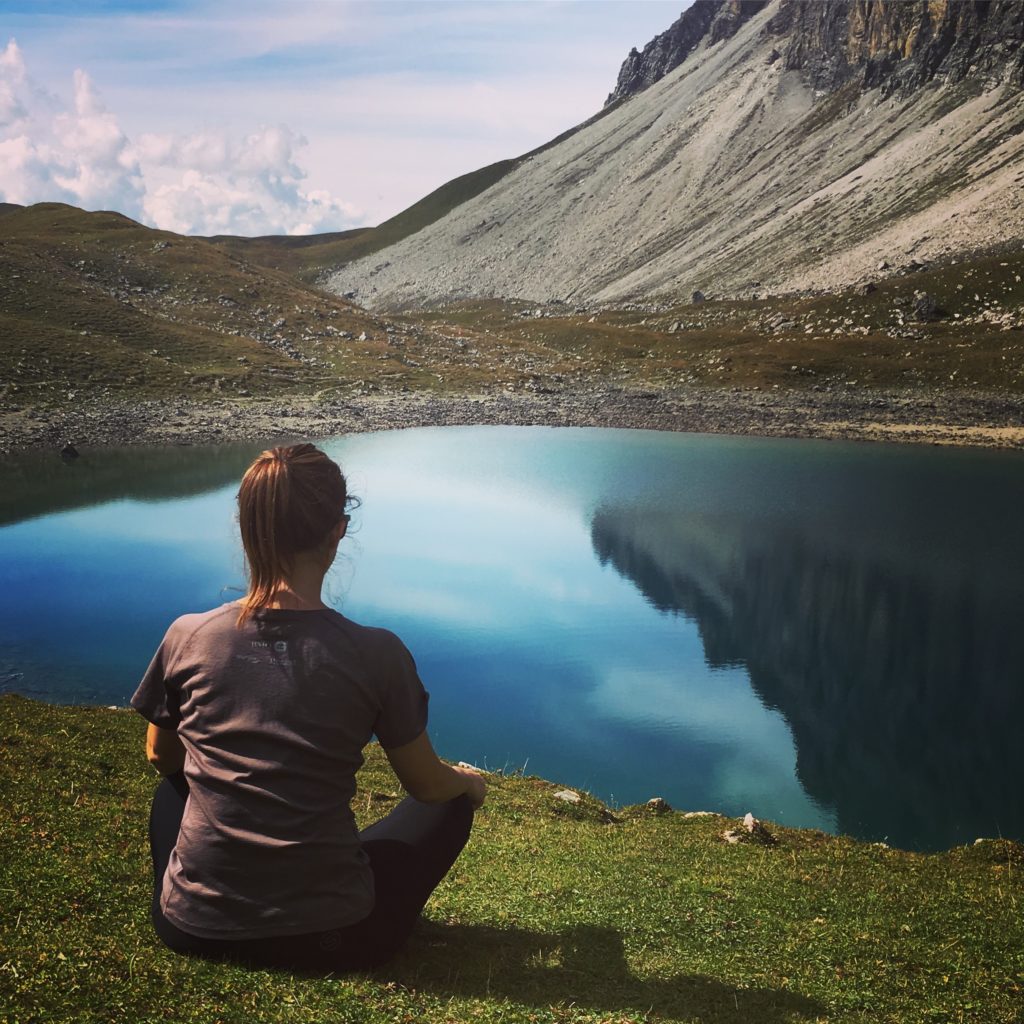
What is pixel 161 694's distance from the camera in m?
5.25

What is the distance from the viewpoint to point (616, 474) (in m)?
52.4

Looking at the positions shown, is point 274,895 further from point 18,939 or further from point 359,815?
point 359,815

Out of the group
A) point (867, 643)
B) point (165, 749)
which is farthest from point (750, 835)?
point (867, 643)

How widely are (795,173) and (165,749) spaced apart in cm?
14905

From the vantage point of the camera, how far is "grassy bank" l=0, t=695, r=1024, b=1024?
5090 mm

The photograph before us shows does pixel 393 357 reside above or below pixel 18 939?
above

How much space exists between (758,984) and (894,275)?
339ft

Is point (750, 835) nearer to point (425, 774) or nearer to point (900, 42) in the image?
point (425, 774)

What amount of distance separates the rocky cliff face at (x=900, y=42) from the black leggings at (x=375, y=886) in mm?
139285

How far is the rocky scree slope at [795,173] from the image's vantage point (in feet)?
353

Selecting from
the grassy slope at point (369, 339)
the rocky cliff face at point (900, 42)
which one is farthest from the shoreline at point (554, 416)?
the rocky cliff face at point (900, 42)

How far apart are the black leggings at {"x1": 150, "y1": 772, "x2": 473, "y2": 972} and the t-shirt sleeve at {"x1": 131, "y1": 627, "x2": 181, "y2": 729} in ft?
1.95

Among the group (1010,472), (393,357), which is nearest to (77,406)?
(393,357)

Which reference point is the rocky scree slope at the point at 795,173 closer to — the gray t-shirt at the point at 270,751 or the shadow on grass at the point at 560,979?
the shadow on grass at the point at 560,979
